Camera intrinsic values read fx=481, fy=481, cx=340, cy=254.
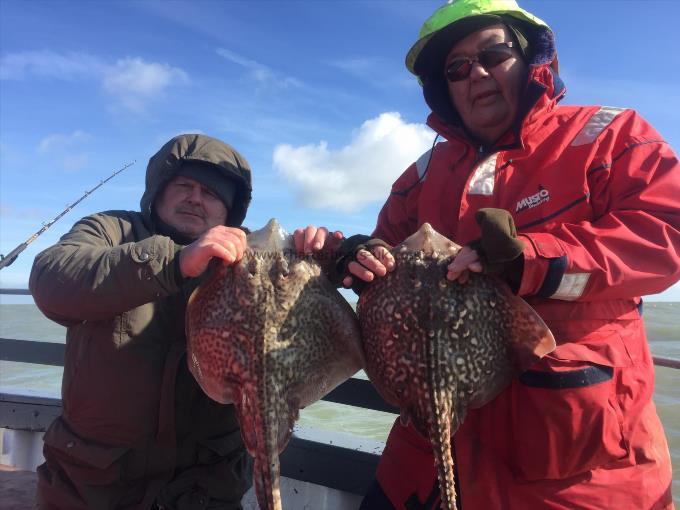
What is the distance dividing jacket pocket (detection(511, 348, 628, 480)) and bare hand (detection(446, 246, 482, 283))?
1.84ft

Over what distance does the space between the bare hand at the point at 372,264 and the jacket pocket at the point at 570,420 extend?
0.93 m

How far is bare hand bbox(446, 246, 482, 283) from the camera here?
2463mm

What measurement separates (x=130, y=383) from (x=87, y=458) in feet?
1.61

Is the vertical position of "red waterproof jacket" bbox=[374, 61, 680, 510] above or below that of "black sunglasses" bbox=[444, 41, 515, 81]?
below

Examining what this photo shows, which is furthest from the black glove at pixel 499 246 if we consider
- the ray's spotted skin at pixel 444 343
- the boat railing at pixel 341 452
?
the boat railing at pixel 341 452

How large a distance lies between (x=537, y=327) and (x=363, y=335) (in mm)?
938

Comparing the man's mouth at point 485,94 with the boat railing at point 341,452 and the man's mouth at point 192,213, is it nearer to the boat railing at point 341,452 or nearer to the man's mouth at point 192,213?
the man's mouth at point 192,213

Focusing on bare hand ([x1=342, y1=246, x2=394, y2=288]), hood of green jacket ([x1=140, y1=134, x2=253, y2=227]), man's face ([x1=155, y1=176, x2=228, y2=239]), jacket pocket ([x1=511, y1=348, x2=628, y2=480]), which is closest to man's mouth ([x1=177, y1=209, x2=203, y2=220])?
man's face ([x1=155, y1=176, x2=228, y2=239])

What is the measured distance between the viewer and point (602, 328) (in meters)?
2.43

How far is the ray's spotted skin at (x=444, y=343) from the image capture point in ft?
7.98

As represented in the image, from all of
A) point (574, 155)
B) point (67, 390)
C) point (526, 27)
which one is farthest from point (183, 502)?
point (526, 27)

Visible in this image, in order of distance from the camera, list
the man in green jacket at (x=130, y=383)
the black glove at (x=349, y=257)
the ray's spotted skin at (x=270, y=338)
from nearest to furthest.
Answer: the ray's spotted skin at (x=270, y=338) < the man in green jacket at (x=130, y=383) < the black glove at (x=349, y=257)

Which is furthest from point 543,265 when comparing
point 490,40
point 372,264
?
point 490,40

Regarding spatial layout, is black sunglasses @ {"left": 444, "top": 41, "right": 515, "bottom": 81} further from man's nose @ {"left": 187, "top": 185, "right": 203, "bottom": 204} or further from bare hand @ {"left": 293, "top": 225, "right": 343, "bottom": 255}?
man's nose @ {"left": 187, "top": 185, "right": 203, "bottom": 204}
